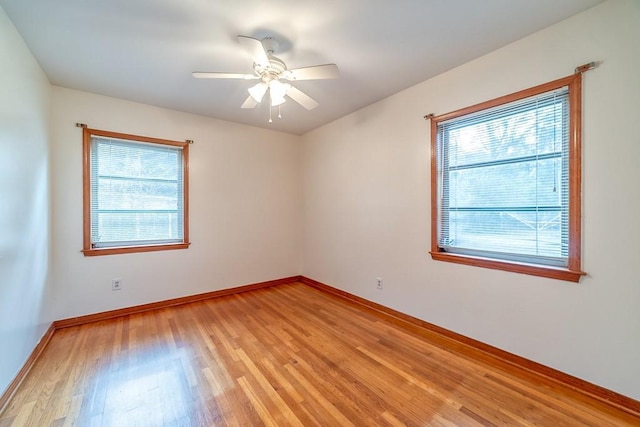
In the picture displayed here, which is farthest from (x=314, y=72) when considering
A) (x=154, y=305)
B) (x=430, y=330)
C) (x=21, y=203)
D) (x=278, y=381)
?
(x=154, y=305)

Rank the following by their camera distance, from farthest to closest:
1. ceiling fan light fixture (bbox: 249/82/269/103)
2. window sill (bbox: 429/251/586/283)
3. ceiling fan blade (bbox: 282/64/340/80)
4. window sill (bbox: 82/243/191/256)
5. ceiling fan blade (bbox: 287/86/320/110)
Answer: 1. window sill (bbox: 82/243/191/256)
2. ceiling fan blade (bbox: 287/86/320/110)
3. ceiling fan light fixture (bbox: 249/82/269/103)
4. ceiling fan blade (bbox: 282/64/340/80)
5. window sill (bbox: 429/251/586/283)

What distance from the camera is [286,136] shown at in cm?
440

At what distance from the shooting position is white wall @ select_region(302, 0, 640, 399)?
1606mm

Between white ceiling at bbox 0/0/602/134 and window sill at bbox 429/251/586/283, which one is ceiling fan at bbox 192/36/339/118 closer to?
white ceiling at bbox 0/0/602/134

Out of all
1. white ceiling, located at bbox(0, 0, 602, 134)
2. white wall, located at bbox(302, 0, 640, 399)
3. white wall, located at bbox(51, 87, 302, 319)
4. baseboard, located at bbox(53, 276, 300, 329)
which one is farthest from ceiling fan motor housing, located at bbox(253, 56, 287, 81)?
baseboard, located at bbox(53, 276, 300, 329)

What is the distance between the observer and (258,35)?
6.39 ft

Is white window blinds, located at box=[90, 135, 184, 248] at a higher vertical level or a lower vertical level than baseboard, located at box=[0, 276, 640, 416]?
higher

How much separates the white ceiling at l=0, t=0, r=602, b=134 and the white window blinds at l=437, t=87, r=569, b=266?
58cm

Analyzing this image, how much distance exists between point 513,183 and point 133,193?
3931 mm

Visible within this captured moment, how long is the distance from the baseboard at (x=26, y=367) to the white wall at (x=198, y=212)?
0.99ft

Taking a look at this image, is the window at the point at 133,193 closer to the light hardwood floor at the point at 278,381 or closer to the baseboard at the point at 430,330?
the baseboard at the point at 430,330

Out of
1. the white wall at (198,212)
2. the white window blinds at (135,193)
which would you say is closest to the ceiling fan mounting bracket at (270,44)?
the white wall at (198,212)

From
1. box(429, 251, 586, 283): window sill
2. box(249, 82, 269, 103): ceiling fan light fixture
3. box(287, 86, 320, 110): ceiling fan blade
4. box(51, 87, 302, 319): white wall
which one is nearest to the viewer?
box(429, 251, 586, 283): window sill

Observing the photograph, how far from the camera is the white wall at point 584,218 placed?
161 cm
